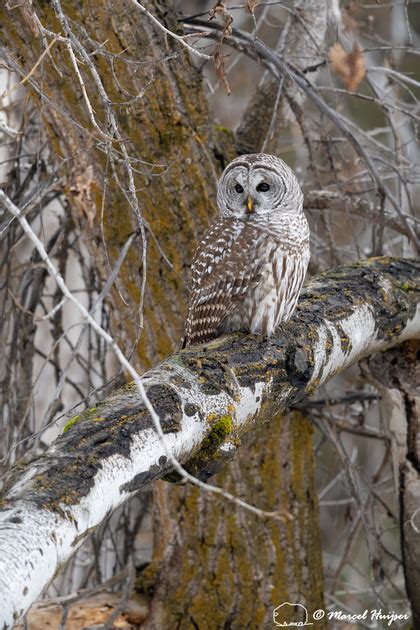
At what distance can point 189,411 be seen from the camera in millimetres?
2746

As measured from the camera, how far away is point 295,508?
14.8 feet

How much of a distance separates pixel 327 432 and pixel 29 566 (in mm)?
3164

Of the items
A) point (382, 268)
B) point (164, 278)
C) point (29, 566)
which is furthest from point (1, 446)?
point (29, 566)

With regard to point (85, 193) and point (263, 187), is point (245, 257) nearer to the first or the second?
point (263, 187)

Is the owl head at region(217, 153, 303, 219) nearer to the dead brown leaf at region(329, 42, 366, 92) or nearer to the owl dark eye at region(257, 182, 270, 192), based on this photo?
the owl dark eye at region(257, 182, 270, 192)

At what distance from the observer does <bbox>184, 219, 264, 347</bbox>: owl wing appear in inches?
159

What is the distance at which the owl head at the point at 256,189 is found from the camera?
13.5 ft

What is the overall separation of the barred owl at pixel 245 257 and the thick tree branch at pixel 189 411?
0.20 m

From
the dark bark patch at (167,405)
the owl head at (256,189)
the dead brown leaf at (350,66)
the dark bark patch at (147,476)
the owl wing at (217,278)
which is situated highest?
the dead brown leaf at (350,66)

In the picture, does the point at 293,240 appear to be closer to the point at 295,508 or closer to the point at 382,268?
the point at 382,268

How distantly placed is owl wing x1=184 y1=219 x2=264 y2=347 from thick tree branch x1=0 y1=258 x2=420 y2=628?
0.34 m

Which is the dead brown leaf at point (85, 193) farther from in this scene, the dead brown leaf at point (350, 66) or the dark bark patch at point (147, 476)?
the dark bark patch at point (147, 476)

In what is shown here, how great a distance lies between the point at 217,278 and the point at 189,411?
1397 millimetres
